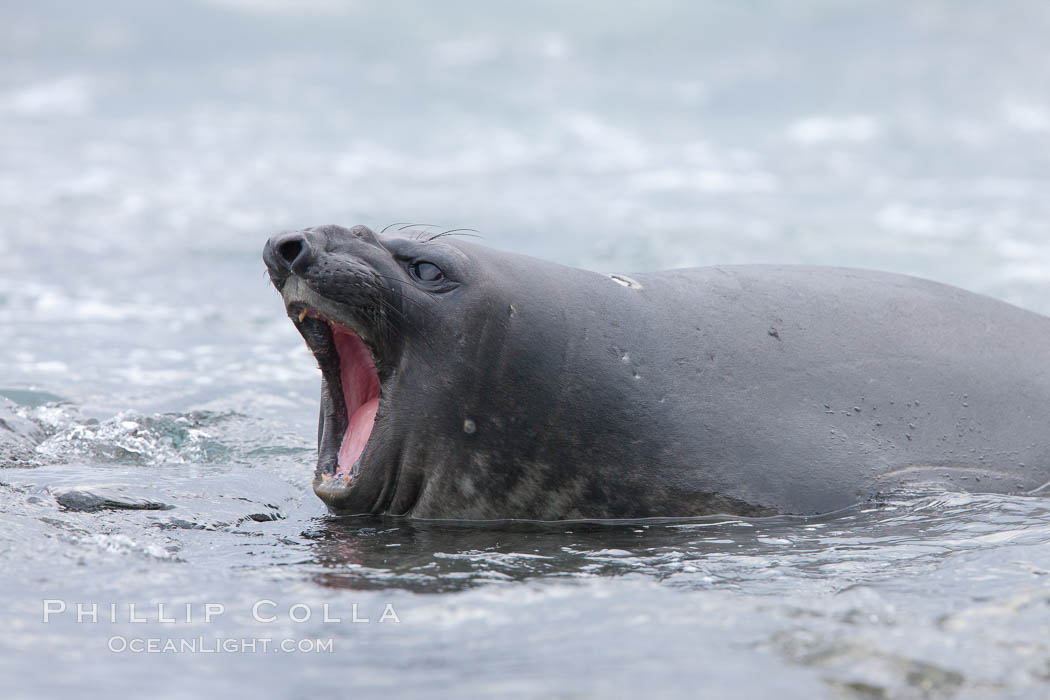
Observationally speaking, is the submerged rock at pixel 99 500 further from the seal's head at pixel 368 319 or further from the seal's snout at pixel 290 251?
the seal's snout at pixel 290 251

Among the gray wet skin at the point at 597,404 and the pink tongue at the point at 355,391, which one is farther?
the pink tongue at the point at 355,391

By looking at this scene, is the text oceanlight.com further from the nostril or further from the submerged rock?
the nostril

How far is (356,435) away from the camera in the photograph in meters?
5.25

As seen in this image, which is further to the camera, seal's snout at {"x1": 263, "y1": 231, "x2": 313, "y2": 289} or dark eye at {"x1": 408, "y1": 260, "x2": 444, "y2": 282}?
dark eye at {"x1": 408, "y1": 260, "x2": 444, "y2": 282}

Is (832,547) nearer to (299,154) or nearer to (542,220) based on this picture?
(542,220)

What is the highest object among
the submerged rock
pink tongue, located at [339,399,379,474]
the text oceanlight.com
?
pink tongue, located at [339,399,379,474]

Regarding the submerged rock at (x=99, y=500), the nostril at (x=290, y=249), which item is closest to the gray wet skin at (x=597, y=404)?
the nostril at (x=290, y=249)

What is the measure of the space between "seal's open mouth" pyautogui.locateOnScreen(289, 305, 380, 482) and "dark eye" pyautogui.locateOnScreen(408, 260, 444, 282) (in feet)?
1.14

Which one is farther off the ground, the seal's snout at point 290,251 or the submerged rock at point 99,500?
the seal's snout at point 290,251

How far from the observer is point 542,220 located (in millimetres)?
15609

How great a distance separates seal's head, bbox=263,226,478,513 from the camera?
190 inches

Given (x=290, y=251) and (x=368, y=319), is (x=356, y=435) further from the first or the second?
(x=290, y=251)

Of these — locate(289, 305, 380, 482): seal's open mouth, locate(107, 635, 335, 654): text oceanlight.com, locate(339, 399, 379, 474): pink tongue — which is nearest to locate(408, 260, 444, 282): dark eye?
locate(289, 305, 380, 482): seal's open mouth

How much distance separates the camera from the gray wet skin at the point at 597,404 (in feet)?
16.2
